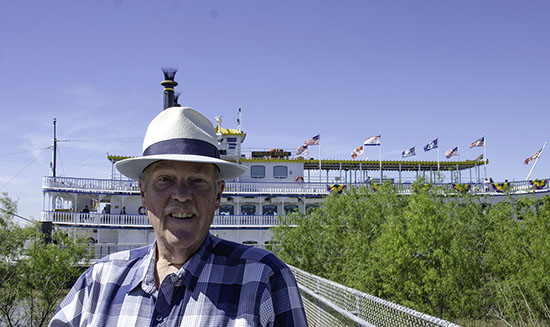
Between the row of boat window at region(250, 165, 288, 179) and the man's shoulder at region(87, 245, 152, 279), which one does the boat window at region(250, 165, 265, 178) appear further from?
the man's shoulder at region(87, 245, 152, 279)

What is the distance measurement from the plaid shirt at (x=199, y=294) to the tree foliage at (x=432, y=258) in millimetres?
9569

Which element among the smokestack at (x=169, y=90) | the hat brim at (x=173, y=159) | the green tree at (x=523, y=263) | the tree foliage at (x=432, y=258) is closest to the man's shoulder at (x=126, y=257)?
the hat brim at (x=173, y=159)

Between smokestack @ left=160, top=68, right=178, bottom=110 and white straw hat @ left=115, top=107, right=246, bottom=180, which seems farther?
smokestack @ left=160, top=68, right=178, bottom=110

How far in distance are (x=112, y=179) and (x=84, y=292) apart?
2610cm

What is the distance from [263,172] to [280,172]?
1.13m

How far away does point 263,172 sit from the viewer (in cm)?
3042

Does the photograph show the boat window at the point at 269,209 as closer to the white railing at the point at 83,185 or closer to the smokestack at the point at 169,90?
the white railing at the point at 83,185

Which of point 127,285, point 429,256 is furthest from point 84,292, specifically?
point 429,256

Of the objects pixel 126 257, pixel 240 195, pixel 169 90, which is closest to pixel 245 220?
pixel 240 195

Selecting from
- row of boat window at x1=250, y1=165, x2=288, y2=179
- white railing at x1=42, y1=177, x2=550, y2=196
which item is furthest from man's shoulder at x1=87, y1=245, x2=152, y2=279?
row of boat window at x1=250, y1=165, x2=288, y2=179

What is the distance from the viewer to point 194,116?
85.6 inches

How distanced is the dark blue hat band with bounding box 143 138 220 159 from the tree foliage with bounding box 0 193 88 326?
1663cm

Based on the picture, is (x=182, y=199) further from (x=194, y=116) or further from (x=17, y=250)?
(x=17, y=250)

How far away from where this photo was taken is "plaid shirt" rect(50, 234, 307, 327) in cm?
190
